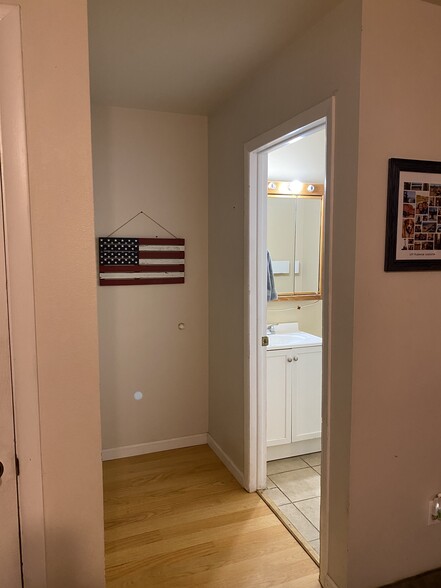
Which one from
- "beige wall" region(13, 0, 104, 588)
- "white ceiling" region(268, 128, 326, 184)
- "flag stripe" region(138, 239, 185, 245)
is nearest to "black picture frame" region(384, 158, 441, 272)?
"beige wall" region(13, 0, 104, 588)

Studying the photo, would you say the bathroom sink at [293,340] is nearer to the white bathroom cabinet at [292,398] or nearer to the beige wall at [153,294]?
the white bathroom cabinet at [292,398]

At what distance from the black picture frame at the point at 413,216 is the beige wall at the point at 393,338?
0.04m

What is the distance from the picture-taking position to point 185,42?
203 cm

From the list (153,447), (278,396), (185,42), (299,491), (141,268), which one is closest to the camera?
(185,42)

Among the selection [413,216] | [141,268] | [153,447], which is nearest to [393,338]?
[413,216]

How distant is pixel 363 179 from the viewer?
1.67 meters

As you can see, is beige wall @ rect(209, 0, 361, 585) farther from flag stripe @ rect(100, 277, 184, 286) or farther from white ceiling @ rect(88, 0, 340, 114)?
flag stripe @ rect(100, 277, 184, 286)

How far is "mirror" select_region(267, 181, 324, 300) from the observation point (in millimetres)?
3535

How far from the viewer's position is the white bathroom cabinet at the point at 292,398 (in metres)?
2.98

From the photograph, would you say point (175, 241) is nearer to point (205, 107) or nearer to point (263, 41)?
point (205, 107)

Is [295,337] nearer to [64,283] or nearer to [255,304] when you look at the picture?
[255,304]

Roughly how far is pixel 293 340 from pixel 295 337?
13cm

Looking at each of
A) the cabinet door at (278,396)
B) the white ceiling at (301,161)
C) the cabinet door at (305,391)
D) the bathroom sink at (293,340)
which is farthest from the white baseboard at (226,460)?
the white ceiling at (301,161)

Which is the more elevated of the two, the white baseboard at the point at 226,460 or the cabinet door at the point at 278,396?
the cabinet door at the point at 278,396
